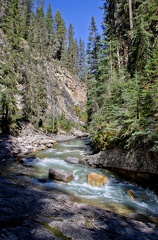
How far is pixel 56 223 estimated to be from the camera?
4.10m

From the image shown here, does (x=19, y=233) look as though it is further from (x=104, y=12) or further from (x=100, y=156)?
(x=104, y=12)

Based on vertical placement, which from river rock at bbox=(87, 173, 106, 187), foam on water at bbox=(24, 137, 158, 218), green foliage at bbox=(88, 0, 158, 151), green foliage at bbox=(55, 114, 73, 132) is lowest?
foam on water at bbox=(24, 137, 158, 218)

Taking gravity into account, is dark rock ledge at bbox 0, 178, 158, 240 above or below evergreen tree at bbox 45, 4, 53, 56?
below

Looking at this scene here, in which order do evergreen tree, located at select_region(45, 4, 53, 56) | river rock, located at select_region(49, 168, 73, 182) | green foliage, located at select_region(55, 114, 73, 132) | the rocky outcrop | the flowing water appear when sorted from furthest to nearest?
1. evergreen tree, located at select_region(45, 4, 53, 56)
2. green foliage, located at select_region(55, 114, 73, 132)
3. river rock, located at select_region(49, 168, 73, 182)
4. the rocky outcrop
5. the flowing water

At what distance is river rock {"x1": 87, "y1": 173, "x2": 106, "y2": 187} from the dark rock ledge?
3.60 m

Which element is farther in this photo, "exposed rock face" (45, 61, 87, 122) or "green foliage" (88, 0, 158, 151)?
"exposed rock face" (45, 61, 87, 122)

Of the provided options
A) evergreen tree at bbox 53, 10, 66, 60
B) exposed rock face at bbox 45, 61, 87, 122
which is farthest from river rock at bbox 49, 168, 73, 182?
evergreen tree at bbox 53, 10, 66, 60

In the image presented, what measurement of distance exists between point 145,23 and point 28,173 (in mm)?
13936

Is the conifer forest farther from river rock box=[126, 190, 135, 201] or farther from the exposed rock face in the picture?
the exposed rock face

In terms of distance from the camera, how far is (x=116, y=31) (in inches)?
883

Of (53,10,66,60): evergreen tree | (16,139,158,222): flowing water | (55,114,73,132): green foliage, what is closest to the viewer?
(16,139,158,222): flowing water

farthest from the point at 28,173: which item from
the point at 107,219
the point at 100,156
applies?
the point at 107,219

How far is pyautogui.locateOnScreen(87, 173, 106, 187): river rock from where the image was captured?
939cm

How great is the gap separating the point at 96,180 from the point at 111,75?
42.4ft
